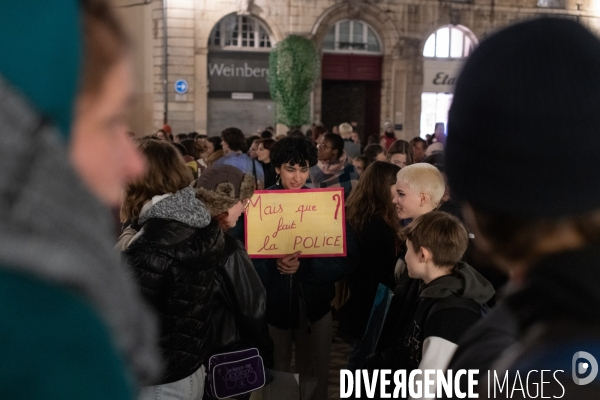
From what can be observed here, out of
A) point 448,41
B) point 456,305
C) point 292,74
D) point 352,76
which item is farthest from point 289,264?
point 448,41

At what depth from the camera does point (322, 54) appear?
86.8ft

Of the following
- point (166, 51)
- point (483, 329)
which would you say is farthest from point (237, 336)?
point (166, 51)

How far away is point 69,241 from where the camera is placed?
2.51ft

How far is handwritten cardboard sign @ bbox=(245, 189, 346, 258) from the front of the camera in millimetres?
5066

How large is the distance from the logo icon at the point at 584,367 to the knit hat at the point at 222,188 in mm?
3506

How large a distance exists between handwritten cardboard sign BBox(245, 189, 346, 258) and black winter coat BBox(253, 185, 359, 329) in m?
0.11

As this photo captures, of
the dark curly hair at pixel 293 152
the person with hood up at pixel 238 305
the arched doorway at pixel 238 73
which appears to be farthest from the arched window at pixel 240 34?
the person with hood up at pixel 238 305

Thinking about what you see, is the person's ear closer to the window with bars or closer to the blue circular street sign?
the blue circular street sign

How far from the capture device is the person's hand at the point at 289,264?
502 centimetres

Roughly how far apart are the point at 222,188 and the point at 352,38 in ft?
76.3

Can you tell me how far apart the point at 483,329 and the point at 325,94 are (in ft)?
88.3

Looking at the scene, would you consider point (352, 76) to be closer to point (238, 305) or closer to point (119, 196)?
point (238, 305)

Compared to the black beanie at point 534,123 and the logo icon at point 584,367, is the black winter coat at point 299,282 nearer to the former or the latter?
the black beanie at point 534,123

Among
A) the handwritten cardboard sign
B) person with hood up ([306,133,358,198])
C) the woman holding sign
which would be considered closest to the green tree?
person with hood up ([306,133,358,198])
